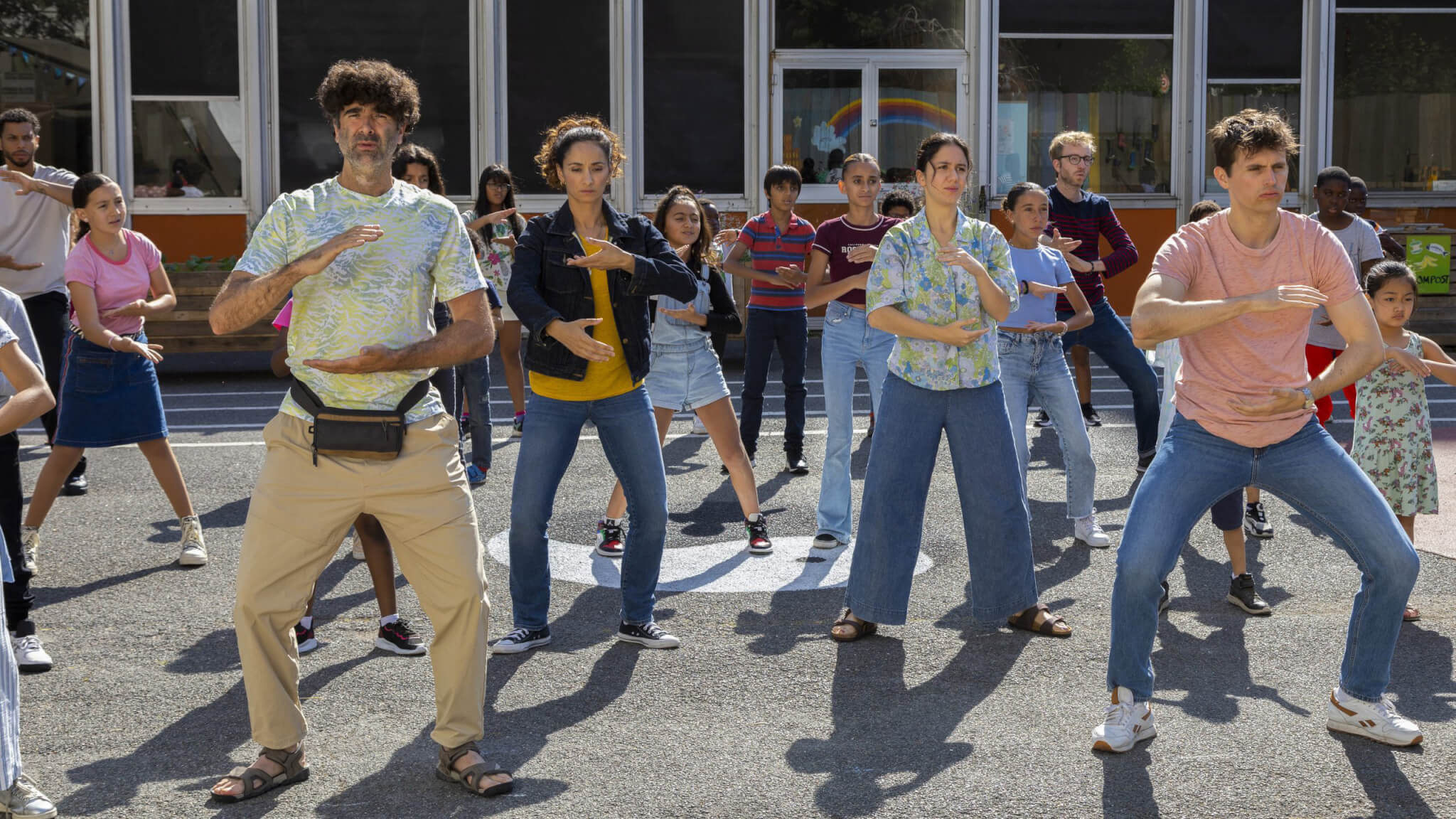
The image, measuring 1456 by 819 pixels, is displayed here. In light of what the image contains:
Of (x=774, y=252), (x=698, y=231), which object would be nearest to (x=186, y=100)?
(x=774, y=252)

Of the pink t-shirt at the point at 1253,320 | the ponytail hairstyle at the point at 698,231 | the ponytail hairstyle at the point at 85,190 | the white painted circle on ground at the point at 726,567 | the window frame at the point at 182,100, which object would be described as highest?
the window frame at the point at 182,100

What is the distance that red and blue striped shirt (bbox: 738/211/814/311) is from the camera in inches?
397

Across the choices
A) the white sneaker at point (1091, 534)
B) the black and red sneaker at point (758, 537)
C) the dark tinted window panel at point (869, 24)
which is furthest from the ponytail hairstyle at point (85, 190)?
the dark tinted window panel at point (869, 24)

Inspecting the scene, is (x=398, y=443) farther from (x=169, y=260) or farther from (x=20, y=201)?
(x=169, y=260)

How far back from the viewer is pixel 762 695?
219 inches

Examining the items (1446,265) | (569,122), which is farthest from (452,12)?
(569,122)

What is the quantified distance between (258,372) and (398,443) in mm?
13070

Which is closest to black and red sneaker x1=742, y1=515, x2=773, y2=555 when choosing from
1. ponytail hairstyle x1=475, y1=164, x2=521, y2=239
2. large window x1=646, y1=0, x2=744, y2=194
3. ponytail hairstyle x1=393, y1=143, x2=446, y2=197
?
ponytail hairstyle x1=393, y1=143, x2=446, y2=197

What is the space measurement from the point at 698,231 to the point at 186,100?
45.2ft

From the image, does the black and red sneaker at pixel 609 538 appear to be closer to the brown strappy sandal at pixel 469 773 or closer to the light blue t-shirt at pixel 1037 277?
the light blue t-shirt at pixel 1037 277

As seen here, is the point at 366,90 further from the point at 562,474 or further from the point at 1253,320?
the point at 1253,320

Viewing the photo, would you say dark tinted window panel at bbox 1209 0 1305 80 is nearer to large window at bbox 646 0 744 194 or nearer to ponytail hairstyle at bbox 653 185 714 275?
large window at bbox 646 0 744 194

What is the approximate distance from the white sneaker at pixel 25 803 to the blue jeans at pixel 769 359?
621 centimetres

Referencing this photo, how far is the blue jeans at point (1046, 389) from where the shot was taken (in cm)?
765
